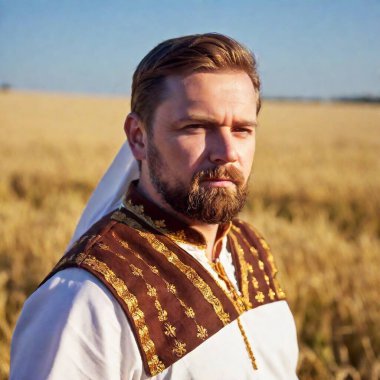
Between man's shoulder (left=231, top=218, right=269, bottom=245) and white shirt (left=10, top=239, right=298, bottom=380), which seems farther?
man's shoulder (left=231, top=218, right=269, bottom=245)

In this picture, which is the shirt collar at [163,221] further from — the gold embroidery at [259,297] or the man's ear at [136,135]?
the gold embroidery at [259,297]

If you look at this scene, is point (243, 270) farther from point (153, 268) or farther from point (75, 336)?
point (75, 336)

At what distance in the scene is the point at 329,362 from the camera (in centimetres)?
289

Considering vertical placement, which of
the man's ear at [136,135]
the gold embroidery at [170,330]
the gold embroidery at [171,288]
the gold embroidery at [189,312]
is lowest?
the gold embroidery at [170,330]

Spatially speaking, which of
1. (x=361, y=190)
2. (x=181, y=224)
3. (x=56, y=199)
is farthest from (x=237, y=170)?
(x=361, y=190)

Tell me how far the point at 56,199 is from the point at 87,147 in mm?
6452

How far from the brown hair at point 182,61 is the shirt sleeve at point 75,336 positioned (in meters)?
0.52

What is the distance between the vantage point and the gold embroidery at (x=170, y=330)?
135 centimetres

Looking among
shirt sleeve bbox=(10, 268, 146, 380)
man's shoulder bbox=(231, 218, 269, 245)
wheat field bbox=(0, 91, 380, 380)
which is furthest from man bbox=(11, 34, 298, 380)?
wheat field bbox=(0, 91, 380, 380)

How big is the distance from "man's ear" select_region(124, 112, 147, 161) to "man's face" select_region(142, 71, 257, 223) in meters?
0.08

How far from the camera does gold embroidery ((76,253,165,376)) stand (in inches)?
50.5

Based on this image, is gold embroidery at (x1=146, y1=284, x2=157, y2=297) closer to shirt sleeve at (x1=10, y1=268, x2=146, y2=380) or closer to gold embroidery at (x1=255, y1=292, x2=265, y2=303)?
shirt sleeve at (x1=10, y1=268, x2=146, y2=380)

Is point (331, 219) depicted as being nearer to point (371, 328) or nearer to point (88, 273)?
point (371, 328)

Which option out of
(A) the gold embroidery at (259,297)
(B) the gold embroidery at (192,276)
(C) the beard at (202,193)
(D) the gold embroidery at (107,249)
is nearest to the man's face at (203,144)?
(C) the beard at (202,193)
